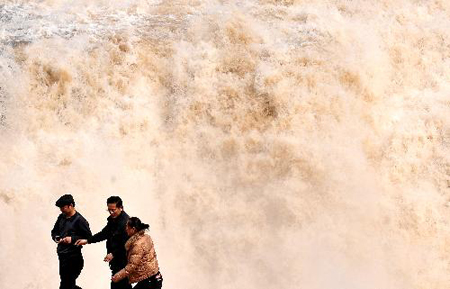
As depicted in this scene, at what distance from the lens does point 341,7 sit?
36.1 feet

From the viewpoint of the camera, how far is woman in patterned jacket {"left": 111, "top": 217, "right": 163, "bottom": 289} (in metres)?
4.93

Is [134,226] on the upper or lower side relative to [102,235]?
upper

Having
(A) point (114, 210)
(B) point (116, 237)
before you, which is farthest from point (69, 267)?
(A) point (114, 210)

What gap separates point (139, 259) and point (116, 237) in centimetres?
43

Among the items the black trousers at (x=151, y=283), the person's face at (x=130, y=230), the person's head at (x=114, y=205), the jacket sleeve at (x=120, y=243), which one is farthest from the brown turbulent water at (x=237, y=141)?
the person's face at (x=130, y=230)

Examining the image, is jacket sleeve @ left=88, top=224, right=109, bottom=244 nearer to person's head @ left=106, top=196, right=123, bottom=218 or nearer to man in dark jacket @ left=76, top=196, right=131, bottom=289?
man in dark jacket @ left=76, top=196, right=131, bottom=289

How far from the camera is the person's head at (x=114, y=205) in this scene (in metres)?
5.22

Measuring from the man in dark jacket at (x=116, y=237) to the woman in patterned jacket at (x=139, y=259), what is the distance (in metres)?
0.23

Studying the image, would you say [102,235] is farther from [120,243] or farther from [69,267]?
[69,267]

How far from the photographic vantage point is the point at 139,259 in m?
4.93

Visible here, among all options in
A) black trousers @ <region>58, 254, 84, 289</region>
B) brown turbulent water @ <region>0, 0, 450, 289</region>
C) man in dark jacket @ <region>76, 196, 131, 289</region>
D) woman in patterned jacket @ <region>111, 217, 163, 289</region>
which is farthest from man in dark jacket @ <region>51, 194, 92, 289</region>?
brown turbulent water @ <region>0, 0, 450, 289</region>

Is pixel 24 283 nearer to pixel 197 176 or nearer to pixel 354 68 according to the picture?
pixel 197 176

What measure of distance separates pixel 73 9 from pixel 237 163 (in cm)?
448

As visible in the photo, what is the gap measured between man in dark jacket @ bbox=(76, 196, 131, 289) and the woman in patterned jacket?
0.23 m
